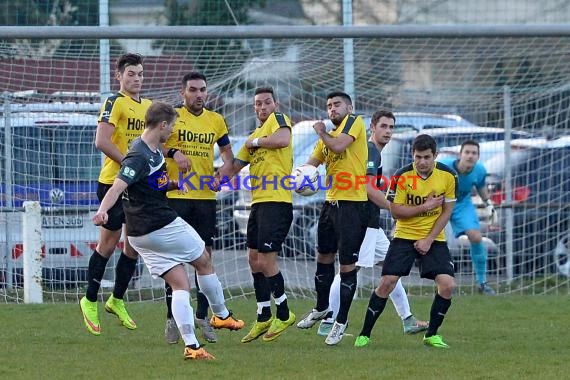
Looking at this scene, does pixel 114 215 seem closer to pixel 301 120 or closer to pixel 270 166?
pixel 270 166

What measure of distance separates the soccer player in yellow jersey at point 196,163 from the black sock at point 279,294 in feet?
1.75

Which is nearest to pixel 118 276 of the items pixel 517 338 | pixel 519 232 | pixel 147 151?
pixel 147 151

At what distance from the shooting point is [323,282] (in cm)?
1007

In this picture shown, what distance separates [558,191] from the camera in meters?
14.9

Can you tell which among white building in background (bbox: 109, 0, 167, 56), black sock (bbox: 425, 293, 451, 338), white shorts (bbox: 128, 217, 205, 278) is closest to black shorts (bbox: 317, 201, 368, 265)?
black sock (bbox: 425, 293, 451, 338)

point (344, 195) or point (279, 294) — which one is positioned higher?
point (344, 195)

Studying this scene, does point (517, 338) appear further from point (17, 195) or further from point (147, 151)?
point (17, 195)

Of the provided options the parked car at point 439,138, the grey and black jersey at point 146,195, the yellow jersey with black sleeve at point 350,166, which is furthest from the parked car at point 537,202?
the grey and black jersey at point 146,195

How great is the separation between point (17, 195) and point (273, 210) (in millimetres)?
4737

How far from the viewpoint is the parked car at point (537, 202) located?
1468cm

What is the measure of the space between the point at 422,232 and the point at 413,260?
0.22 m

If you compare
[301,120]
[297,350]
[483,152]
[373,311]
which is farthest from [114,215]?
[483,152]

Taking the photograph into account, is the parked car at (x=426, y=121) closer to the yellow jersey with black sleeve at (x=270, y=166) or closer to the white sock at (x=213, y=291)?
the yellow jersey with black sleeve at (x=270, y=166)

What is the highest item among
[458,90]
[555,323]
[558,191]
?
[458,90]
